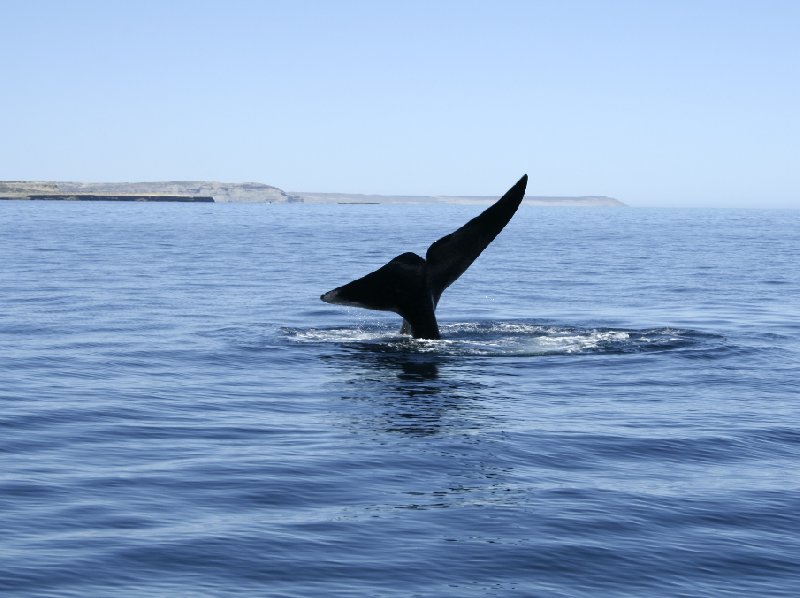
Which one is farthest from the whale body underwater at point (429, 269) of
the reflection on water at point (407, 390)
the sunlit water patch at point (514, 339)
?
the sunlit water patch at point (514, 339)

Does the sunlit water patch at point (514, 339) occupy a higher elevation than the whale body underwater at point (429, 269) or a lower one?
lower

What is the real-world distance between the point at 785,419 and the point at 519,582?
696 cm

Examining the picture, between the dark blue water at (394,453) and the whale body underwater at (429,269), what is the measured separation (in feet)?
3.26

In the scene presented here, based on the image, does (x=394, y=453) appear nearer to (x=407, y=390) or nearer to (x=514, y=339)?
(x=407, y=390)

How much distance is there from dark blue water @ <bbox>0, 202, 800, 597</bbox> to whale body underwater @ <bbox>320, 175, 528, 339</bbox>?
99 centimetres

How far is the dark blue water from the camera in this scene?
27.7 feet

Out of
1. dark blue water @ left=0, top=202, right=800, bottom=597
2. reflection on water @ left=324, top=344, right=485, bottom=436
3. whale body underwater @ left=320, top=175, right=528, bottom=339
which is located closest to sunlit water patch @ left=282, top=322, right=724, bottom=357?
dark blue water @ left=0, top=202, right=800, bottom=597

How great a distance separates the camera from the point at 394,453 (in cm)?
1200

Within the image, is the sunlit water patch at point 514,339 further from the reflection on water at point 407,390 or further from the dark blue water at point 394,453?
the reflection on water at point 407,390

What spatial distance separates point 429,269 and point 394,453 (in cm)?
563

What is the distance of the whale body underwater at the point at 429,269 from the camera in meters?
16.8

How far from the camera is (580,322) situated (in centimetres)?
2434

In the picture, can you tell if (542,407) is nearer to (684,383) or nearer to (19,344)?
(684,383)

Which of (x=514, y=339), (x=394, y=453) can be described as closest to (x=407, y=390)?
(x=394, y=453)
